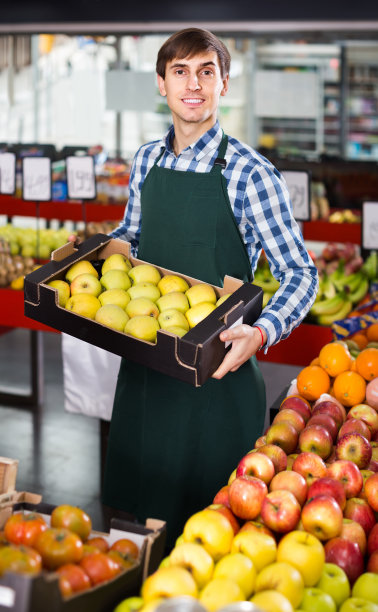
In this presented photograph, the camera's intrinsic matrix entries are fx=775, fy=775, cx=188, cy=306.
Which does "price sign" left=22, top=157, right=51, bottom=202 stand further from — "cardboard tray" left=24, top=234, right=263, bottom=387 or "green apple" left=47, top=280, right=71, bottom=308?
"green apple" left=47, top=280, right=71, bottom=308

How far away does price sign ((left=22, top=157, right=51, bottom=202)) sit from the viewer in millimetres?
4234

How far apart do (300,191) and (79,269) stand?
240 cm

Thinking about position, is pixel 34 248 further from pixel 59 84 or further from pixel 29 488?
pixel 59 84

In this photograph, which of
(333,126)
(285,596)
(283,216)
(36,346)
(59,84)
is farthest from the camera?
(333,126)

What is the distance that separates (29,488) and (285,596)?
2.68 m

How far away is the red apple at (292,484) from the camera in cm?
166

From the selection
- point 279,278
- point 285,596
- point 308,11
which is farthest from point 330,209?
point 285,596

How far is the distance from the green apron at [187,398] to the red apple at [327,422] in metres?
0.27

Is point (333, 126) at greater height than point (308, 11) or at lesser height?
lesser

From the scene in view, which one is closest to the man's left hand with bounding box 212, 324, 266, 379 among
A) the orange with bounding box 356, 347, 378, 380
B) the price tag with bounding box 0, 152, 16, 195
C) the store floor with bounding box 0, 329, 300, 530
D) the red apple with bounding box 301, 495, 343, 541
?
the red apple with bounding box 301, 495, 343, 541

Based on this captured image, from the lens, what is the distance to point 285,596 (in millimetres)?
1312

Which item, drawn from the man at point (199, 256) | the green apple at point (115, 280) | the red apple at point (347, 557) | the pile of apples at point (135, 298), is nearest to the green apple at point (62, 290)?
the pile of apples at point (135, 298)

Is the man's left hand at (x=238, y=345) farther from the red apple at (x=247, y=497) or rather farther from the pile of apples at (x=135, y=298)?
the red apple at (x=247, y=497)

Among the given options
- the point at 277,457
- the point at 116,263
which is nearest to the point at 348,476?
the point at 277,457
